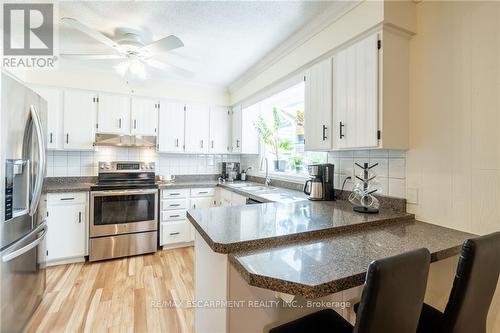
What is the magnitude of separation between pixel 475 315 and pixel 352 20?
6.03ft

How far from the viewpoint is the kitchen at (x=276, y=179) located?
43.0 inches

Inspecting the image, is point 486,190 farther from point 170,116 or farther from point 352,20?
point 170,116

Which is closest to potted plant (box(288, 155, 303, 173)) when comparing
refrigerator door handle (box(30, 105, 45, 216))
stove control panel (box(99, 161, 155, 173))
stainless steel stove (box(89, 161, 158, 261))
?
stainless steel stove (box(89, 161, 158, 261))

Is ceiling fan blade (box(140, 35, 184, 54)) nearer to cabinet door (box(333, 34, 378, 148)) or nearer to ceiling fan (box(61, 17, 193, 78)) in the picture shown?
ceiling fan (box(61, 17, 193, 78))

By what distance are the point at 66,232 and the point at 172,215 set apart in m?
1.20

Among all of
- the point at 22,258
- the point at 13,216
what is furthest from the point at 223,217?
the point at 22,258

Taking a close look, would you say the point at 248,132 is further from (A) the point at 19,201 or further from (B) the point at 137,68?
(A) the point at 19,201

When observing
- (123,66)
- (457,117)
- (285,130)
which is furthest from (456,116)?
(123,66)

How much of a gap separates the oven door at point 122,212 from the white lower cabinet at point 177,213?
0.39 feet

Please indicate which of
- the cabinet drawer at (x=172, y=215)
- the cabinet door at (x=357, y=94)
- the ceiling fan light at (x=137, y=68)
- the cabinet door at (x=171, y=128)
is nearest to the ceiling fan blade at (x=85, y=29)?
the ceiling fan light at (x=137, y=68)

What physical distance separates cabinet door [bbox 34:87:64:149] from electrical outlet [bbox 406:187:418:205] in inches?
148

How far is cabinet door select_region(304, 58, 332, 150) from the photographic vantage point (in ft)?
6.50

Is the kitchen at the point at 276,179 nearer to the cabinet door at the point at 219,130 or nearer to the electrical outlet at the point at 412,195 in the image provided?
the electrical outlet at the point at 412,195

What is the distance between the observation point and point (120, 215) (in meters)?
3.08
